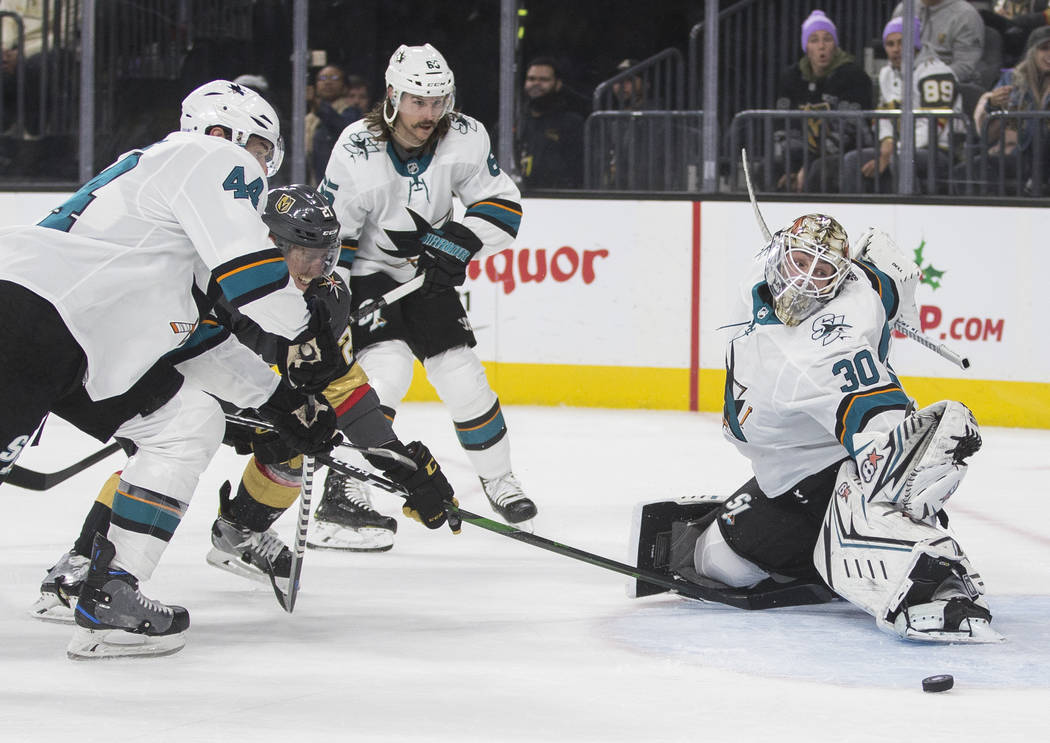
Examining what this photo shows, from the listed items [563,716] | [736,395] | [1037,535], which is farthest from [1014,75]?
[563,716]

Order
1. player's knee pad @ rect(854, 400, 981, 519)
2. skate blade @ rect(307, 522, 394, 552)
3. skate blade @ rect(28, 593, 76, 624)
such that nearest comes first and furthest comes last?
player's knee pad @ rect(854, 400, 981, 519)
skate blade @ rect(28, 593, 76, 624)
skate blade @ rect(307, 522, 394, 552)

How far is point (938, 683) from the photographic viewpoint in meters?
2.42

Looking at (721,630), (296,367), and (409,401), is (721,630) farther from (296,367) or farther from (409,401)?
(409,401)

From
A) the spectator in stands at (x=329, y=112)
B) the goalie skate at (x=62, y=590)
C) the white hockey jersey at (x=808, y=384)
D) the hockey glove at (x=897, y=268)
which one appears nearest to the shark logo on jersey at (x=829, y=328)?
the white hockey jersey at (x=808, y=384)

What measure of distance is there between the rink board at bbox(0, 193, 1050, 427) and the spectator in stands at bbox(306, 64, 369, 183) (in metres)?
0.86

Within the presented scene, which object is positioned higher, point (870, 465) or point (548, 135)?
point (548, 135)

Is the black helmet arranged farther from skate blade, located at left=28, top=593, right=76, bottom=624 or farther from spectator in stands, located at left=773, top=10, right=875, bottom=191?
spectator in stands, located at left=773, top=10, right=875, bottom=191

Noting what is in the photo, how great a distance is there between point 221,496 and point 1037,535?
6.55 feet

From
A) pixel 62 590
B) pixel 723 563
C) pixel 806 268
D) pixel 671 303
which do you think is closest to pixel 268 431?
pixel 62 590

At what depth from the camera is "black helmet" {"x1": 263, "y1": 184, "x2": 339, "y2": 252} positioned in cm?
295

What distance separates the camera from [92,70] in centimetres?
624

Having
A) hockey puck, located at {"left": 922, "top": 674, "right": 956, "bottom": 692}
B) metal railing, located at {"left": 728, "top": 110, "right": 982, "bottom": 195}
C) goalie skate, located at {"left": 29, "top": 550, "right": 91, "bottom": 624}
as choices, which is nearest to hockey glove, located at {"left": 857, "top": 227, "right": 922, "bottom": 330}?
hockey puck, located at {"left": 922, "top": 674, "right": 956, "bottom": 692}

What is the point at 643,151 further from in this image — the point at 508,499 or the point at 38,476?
the point at 38,476

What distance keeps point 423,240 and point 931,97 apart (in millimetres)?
2625
